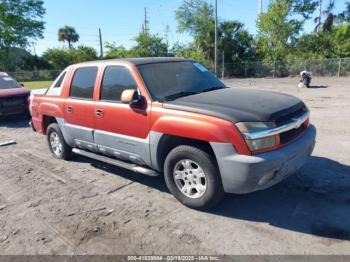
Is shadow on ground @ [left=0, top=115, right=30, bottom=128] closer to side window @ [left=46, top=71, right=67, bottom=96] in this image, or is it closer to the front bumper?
side window @ [left=46, top=71, right=67, bottom=96]

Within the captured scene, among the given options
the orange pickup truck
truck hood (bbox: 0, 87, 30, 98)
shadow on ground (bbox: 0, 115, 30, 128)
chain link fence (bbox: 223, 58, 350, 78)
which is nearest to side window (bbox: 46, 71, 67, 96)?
the orange pickup truck

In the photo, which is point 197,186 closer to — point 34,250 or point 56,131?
point 34,250

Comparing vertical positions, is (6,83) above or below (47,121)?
above

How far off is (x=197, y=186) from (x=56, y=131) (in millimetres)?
3356

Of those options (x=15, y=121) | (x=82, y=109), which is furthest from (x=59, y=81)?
(x=15, y=121)

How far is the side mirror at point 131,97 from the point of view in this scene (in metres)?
4.06

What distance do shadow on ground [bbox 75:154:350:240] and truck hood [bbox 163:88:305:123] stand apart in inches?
45.3

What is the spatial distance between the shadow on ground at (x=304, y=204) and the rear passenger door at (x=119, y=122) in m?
0.68

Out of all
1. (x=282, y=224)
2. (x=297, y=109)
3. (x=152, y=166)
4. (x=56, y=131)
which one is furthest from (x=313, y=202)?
(x=56, y=131)

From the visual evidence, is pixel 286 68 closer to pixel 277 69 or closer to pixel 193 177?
pixel 277 69

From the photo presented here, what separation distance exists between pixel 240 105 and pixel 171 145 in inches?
40.7

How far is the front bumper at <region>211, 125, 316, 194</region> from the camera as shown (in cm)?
329

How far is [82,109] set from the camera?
16.8ft

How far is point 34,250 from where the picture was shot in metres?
3.28
